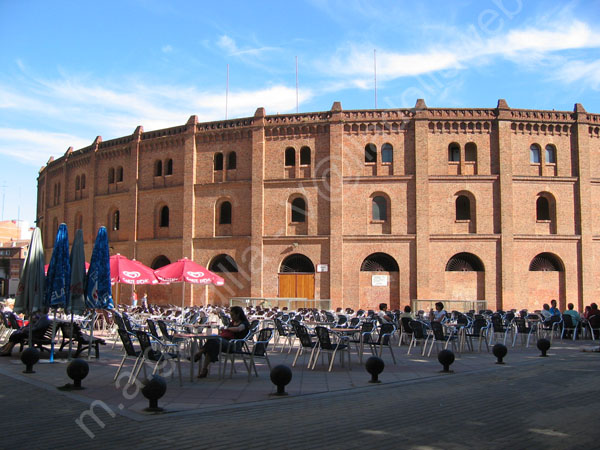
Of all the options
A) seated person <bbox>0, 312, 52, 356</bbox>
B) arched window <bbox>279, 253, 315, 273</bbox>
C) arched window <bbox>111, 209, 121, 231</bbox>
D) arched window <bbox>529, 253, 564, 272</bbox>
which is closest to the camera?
seated person <bbox>0, 312, 52, 356</bbox>

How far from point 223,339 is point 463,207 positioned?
22392 millimetres

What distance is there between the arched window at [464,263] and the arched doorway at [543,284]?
2764 mm

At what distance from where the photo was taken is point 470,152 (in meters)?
30.0

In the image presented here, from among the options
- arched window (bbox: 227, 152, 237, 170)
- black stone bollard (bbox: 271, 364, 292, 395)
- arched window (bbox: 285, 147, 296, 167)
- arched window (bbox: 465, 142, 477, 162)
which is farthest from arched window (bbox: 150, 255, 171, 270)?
black stone bollard (bbox: 271, 364, 292, 395)

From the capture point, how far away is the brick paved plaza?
619 centimetres

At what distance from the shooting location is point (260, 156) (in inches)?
1212

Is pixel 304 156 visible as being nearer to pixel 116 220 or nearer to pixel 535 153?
pixel 535 153

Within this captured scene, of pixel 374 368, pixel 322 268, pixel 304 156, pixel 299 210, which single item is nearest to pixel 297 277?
pixel 322 268

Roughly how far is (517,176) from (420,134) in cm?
556

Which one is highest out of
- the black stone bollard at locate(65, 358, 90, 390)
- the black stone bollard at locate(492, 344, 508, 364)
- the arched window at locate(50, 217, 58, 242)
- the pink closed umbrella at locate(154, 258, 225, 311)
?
the arched window at locate(50, 217, 58, 242)

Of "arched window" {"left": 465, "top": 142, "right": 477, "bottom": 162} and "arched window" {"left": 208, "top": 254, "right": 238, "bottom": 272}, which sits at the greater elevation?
"arched window" {"left": 465, "top": 142, "right": 477, "bottom": 162}

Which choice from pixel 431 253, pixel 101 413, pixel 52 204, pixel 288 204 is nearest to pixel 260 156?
pixel 288 204

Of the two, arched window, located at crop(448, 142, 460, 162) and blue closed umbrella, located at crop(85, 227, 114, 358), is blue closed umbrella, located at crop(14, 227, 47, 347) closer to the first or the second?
blue closed umbrella, located at crop(85, 227, 114, 358)

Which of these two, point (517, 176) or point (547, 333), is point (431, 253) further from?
point (547, 333)
